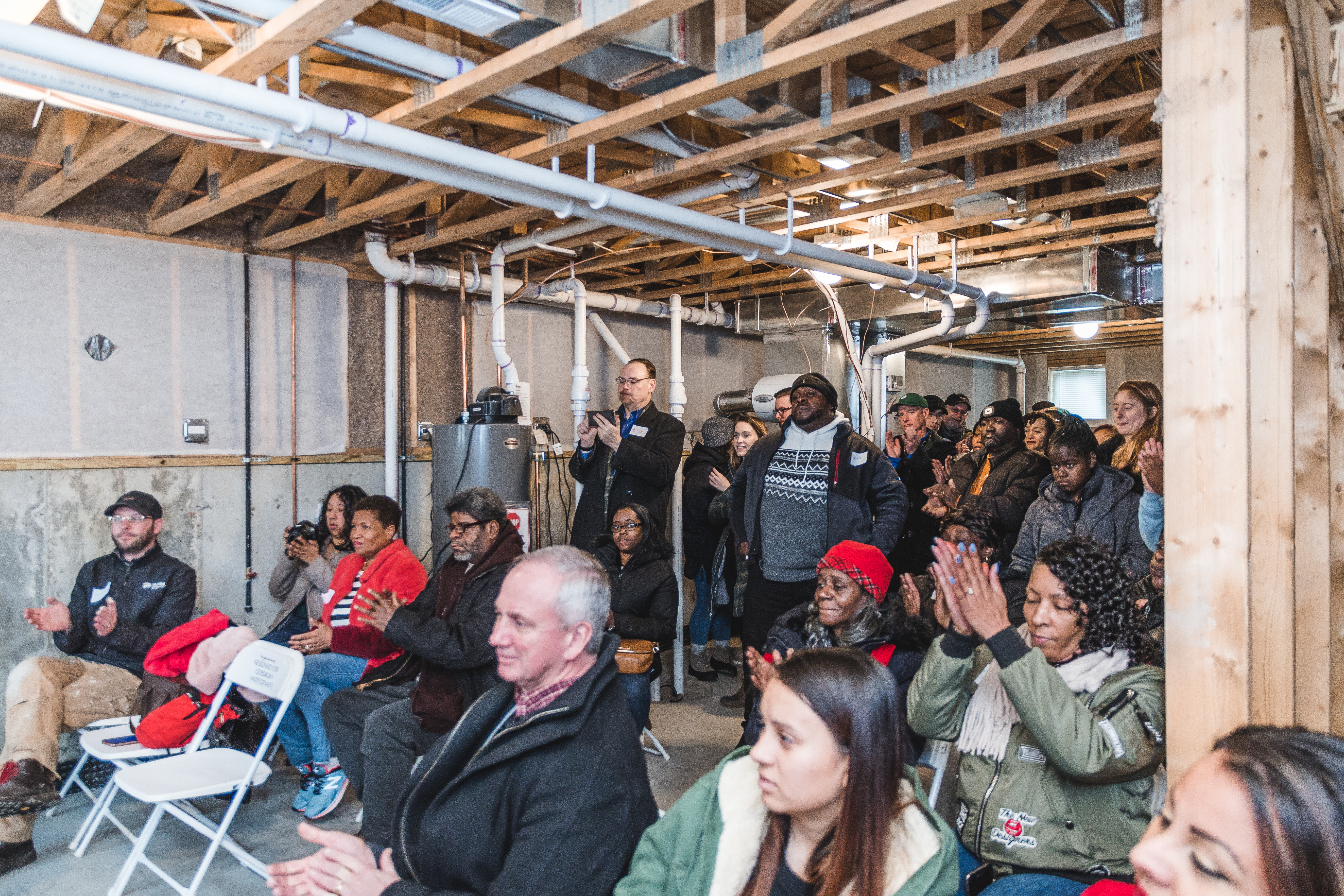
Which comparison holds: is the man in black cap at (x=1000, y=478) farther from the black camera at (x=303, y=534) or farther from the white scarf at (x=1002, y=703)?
the black camera at (x=303, y=534)

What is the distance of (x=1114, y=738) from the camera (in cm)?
169

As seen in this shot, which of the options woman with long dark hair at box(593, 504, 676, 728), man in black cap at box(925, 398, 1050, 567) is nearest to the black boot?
woman with long dark hair at box(593, 504, 676, 728)

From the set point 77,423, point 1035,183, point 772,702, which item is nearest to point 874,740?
point 772,702

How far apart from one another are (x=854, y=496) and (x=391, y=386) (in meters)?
2.64

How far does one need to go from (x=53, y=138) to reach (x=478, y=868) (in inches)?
135

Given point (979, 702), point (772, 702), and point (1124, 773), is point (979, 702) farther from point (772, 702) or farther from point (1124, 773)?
point (772, 702)

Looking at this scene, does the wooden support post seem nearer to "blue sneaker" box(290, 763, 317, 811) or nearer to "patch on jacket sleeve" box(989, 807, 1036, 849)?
"patch on jacket sleeve" box(989, 807, 1036, 849)

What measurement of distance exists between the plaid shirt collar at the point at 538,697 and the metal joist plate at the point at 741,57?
1650 millimetres

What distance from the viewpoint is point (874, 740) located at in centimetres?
137

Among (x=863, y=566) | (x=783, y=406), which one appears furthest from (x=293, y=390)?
(x=863, y=566)

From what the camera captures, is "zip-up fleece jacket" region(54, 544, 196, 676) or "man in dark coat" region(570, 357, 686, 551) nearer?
"zip-up fleece jacket" region(54, 544, 196, 676)

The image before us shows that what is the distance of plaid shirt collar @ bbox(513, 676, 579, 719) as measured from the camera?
1.77 metres

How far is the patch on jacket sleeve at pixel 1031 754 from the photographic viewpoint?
70.4 inches

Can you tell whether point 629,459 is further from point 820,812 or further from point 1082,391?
point 1082,391
